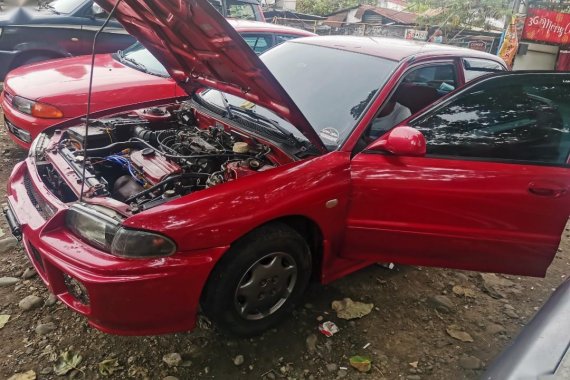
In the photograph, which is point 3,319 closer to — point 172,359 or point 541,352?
point 172,359

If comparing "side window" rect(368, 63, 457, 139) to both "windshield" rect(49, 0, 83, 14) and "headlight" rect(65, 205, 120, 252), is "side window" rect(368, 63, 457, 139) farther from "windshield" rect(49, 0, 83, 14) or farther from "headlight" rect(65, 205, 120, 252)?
"windshield" rect(49, 0, 83, 14)

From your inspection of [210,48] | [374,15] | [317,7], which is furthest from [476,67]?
[317,7]

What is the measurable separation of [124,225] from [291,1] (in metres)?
28.9

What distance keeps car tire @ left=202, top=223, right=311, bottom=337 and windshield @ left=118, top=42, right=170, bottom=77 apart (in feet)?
10.2

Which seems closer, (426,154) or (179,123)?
(426,154)

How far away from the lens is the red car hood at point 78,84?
13.0 feet

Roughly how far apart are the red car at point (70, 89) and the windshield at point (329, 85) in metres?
1.18

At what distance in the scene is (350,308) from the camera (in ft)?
8.84

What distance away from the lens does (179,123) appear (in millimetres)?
3213

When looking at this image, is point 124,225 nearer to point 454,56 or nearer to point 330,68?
point 330,68

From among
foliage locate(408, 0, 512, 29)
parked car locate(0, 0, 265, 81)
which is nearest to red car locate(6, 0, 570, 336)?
parked car locate(0, 0, 265, 81)

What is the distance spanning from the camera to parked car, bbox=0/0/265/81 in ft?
18.6

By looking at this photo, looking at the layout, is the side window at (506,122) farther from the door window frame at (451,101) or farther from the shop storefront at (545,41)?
the shop storefront at (545,41)

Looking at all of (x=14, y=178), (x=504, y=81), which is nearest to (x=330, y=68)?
(x=504, y=81)
